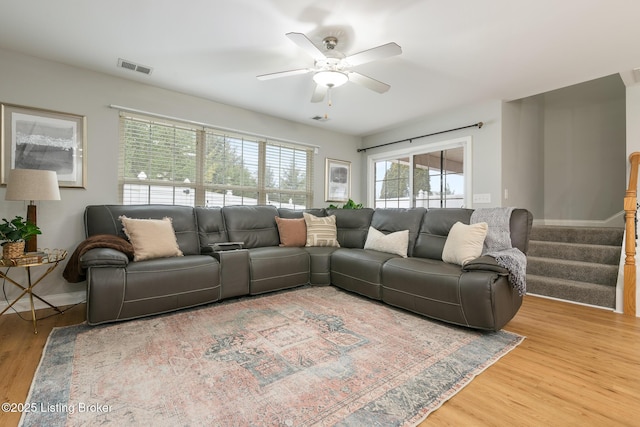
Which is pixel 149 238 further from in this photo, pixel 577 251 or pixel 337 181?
pixel 577 251

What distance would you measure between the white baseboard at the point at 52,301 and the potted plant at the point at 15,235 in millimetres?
760

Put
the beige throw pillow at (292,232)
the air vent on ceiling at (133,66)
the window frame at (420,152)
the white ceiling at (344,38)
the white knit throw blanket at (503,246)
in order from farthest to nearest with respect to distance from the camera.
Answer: the window frame at (420,152)
the beige throw pillow at (292,232)
the air vent on ceiling at (133,66)
the white knit throw blanket at (503,246)
the white ceiling at (344,38)

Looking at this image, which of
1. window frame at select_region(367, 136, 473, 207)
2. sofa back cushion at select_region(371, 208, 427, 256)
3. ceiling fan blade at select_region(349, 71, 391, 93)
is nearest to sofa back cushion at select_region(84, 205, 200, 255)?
sofa back cushion at select_region(371, 208, 427, 256)

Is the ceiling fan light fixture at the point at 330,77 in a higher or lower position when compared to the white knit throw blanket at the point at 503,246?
higher

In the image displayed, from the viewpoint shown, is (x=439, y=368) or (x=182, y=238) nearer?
(x=439, y=368)

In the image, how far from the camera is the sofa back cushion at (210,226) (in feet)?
11.3

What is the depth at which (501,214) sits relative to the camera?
275 cm

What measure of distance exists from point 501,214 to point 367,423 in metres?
2.30

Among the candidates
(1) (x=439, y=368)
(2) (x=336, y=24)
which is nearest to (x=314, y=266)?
(1) (x=439, y=368)

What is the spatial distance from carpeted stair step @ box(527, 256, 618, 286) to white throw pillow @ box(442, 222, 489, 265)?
1.50 meters

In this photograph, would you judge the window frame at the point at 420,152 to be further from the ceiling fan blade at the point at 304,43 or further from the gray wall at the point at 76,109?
the gray wall at the point at 76,109

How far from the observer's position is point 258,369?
1.72 m

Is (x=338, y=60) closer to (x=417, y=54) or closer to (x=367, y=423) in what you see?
(x=417, y=54)

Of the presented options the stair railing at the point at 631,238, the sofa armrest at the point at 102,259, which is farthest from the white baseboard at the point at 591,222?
the sofa armrest at the point at 102,259
